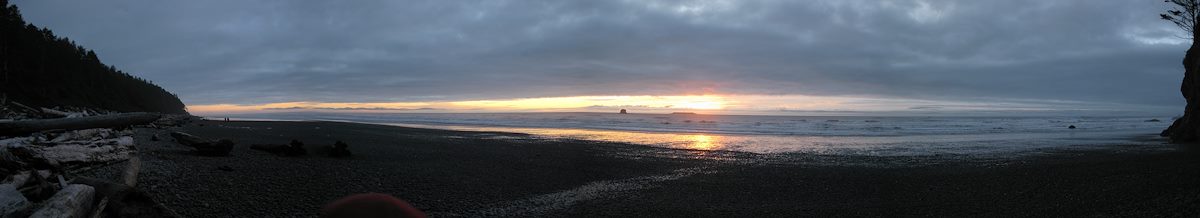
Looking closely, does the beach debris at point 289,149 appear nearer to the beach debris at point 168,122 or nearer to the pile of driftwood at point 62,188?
the pile of driftwood at point 62,188

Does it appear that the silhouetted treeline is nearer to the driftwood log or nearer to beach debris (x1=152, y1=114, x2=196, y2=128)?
beach debris (x1=152, y1=114, x2=196, y2=128)

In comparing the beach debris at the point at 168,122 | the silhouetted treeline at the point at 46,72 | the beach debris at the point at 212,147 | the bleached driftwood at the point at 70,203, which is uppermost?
the silhouetted treeline at the point at 46,72

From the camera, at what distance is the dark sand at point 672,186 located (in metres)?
6.64

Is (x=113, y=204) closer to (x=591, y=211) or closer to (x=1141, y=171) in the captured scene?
(x=591, y=211)

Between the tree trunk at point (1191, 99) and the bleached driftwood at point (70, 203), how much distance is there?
24.9 meters

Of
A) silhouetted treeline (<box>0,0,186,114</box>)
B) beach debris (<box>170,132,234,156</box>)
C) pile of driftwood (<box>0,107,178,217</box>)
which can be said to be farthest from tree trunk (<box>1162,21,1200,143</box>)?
silhouetted treeline (<box>0,0,186,114</box>)

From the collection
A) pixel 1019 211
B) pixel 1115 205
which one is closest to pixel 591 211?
pixel 1019 211

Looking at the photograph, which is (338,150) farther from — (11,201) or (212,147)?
(11,201)

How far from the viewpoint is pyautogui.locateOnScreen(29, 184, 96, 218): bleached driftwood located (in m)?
4.00

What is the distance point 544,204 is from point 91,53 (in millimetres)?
83235

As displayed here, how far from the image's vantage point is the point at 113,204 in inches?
181

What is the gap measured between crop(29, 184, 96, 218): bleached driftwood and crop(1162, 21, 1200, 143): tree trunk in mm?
24934

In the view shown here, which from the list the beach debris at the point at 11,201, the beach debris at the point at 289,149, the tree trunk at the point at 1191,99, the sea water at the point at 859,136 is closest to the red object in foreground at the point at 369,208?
the beach debris at the point at 11,201

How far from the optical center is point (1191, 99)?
1750 centimetres
